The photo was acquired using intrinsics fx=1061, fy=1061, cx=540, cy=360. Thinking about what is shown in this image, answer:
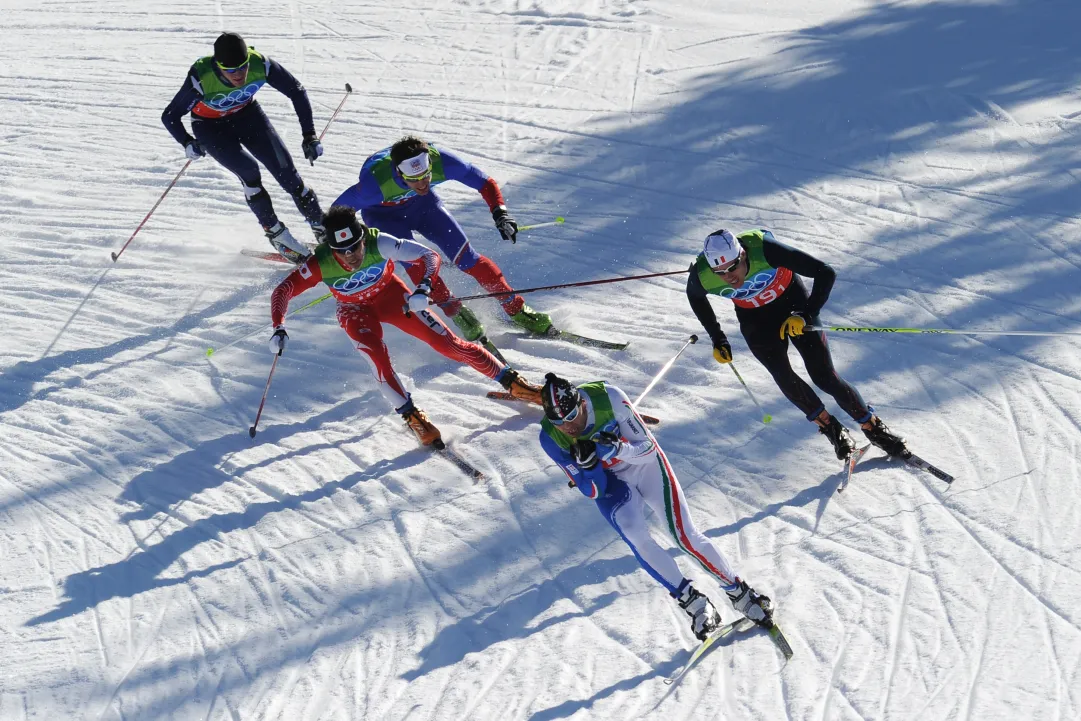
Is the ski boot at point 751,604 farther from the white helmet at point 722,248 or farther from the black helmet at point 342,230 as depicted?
the black helmet at point 342,230

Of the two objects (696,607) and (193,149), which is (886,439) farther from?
(193,149)

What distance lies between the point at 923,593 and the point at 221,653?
395cm

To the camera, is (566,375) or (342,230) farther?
(566,375)

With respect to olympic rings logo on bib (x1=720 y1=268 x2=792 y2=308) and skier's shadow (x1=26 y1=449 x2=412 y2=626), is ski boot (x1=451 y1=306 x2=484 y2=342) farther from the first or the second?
olympic rings logo on bib (x1=720 y1=268 x2=792 y2=308)

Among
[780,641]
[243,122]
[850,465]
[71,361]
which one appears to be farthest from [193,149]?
[780,641]

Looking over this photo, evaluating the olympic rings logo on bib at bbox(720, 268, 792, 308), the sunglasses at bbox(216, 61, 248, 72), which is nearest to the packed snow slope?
the olympic rings logo on bib at bbox(720, 268, 792, 308)

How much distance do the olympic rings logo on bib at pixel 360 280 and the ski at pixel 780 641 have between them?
11.6 feet

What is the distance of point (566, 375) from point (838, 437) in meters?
2.19

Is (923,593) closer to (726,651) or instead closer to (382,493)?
(726,651)

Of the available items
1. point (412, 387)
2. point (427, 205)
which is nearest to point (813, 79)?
point (427, 205)

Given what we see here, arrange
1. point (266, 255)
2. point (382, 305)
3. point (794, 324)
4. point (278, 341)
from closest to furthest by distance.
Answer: point (794, 324), point (278, 341), point (382, 305), point (266, 255)

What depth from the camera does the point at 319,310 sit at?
29.7 feet

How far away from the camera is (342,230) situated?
6.87m

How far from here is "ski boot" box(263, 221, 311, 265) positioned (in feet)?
30.4
